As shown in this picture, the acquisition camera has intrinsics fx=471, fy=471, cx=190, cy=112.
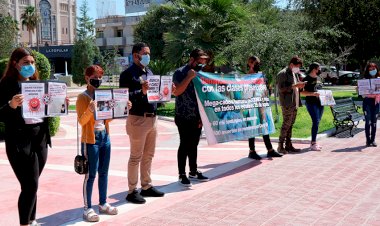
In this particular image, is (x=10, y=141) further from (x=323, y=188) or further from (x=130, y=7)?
(x=130, y=7)

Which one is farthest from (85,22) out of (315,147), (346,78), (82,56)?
(315,147)

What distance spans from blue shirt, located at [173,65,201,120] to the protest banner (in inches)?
15.1

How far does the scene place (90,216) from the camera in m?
5.09

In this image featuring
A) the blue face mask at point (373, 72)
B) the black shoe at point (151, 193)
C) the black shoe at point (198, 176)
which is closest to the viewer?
the black shoe at point (151, 193)

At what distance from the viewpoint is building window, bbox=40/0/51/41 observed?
9169 cm

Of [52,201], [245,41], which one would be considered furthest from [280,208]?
[245,41]

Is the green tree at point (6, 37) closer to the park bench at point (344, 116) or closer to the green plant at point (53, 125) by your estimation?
the green plant at point (53, 125)

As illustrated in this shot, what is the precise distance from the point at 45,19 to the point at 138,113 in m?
92.8

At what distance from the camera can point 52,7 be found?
308 feet

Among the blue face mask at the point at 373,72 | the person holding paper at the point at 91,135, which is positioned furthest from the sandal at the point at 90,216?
the blue face mask at the point at 373,72

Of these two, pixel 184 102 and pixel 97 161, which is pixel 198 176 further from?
pixel 97 161

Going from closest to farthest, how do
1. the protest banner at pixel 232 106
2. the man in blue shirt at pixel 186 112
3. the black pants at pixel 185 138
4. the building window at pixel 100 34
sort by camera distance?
the man in blue shirt at pixel 186 112
the black pants at pixel 185 138
the protest banner at pixel 232 106
the building window at pixel 100 34

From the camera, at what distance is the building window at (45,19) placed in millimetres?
91688

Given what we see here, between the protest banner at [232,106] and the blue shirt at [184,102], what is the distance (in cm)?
38
